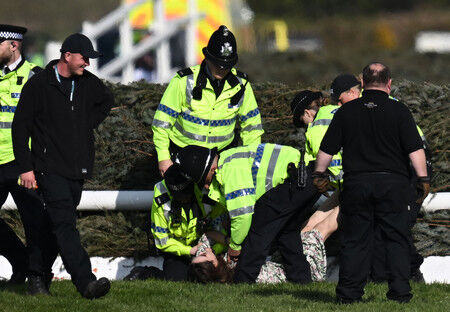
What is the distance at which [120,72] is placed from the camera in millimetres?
22531

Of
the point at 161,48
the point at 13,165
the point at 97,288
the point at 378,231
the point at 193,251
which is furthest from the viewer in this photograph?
the point at 161,48

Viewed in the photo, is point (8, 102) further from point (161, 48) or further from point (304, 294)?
point (161, 48)

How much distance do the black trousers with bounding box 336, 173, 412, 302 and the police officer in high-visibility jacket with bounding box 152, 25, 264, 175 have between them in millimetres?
2042

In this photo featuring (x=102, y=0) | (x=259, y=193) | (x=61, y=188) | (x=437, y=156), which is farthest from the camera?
(x=102, y=0)

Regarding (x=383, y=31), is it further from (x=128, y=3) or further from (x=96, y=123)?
(x=96, y=123)

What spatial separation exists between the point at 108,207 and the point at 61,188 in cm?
231

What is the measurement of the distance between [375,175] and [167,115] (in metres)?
2.57

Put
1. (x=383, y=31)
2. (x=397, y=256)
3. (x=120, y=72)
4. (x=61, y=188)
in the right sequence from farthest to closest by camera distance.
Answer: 1. (x=383, y=31)
2. (x=120, y=72)
3. (x=61, y=188)
4. (x=397, y=256)

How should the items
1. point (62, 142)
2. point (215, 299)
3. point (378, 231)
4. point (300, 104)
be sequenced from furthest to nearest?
point (300, 104) < point (378, 231) < point (62, 142) < point (215, 299)

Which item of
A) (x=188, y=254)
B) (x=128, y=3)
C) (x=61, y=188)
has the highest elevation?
(x=128, y=3)

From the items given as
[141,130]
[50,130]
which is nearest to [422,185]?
[50,130]

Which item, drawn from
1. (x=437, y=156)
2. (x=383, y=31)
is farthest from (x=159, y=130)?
(x=383, y=31)

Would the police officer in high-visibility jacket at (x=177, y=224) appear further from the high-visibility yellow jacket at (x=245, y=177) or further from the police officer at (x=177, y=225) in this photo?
the high-visibility yellow jacket at (x=245, y=177)

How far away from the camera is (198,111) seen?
10.7 m
